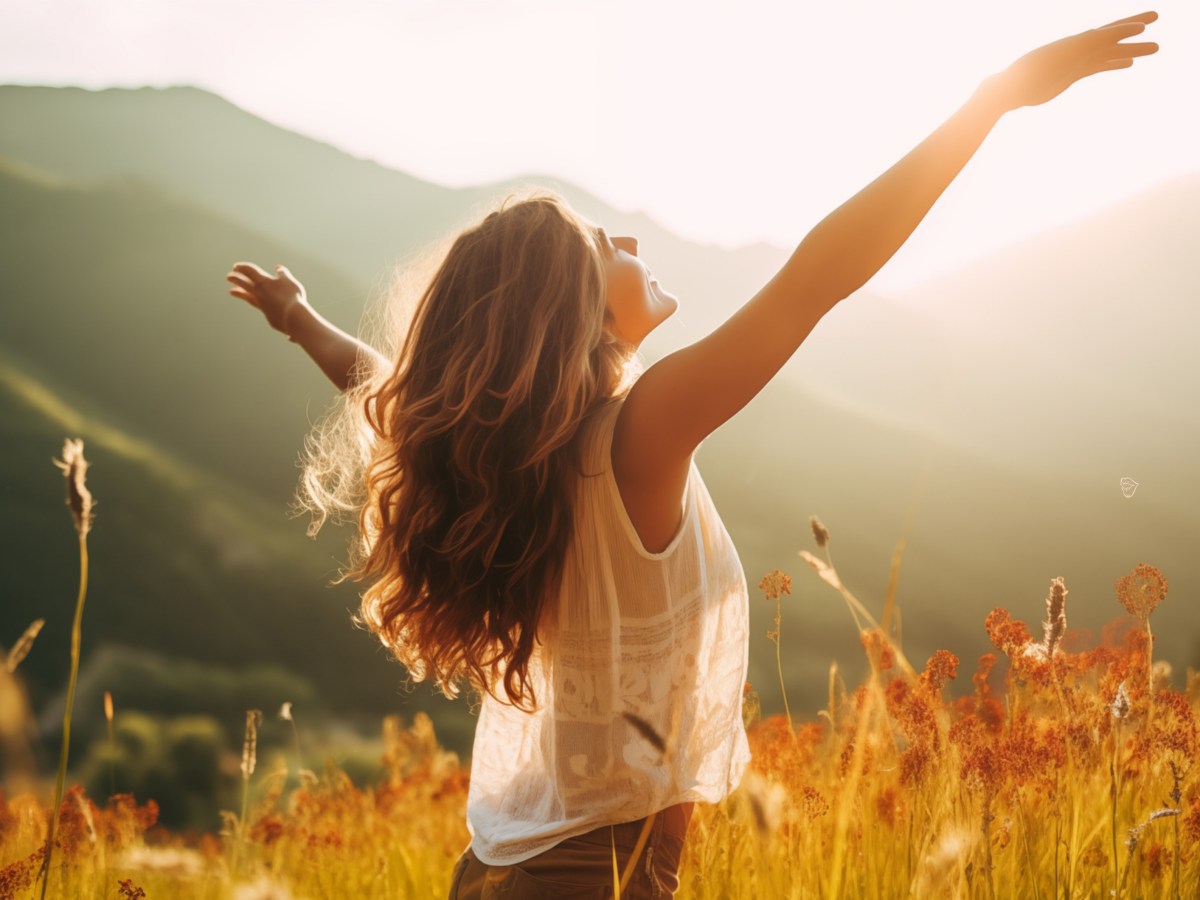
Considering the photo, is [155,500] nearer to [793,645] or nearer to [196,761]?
[196,761]

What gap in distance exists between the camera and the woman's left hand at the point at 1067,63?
4.37 ft

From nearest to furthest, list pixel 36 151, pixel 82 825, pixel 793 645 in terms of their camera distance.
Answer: pixel 82 825 < pixel 793 645 < pixel 36 151

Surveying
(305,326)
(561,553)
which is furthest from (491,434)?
(305,326)

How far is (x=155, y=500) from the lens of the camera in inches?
885

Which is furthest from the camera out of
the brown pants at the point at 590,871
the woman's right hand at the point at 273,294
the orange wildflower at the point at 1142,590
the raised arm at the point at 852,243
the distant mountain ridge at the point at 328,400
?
the distant mountain ridge at the point at 328,400

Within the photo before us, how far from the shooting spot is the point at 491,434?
1653mm

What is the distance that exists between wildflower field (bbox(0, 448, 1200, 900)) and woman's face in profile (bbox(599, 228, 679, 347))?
0.63 meters

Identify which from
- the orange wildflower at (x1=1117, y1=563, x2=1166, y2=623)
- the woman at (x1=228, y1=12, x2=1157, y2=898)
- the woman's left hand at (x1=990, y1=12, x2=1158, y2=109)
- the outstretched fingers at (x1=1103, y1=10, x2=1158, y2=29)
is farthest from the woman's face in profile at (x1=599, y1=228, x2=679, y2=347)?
the orange wildflower at (x1=1117, y1=563, x2=1166, y2=623)

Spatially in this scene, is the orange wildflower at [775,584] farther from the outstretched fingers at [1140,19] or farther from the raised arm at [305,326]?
the outstretched fingers at [1140,19]

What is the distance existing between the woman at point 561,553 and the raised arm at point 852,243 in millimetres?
23

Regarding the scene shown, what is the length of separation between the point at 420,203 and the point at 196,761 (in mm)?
25521

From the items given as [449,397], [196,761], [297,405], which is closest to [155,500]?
[297,405]

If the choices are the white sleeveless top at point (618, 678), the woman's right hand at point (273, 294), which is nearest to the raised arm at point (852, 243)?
the white sleeveless top at point (618, 678)

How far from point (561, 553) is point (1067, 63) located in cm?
117
